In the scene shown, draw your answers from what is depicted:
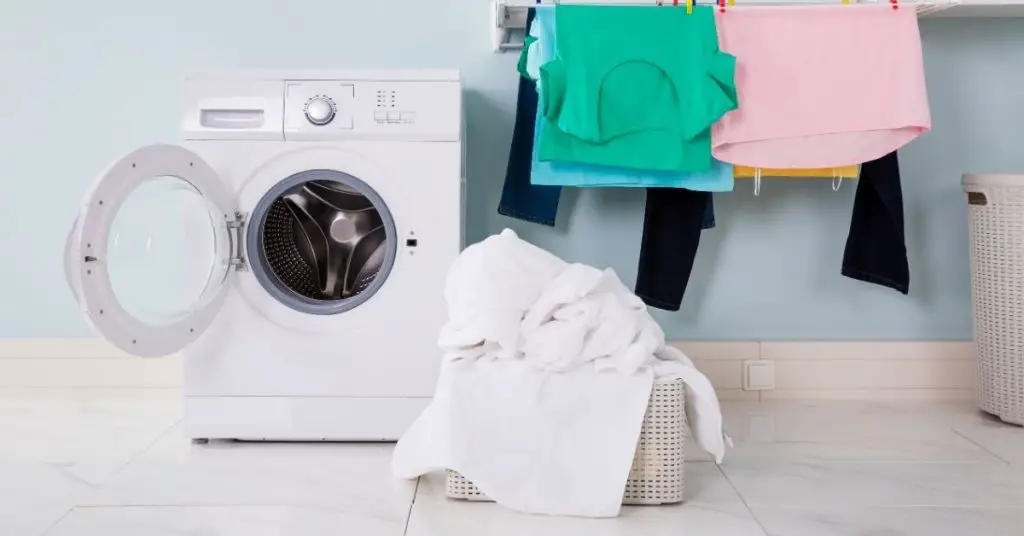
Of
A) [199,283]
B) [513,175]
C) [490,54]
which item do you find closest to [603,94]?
[513,175]

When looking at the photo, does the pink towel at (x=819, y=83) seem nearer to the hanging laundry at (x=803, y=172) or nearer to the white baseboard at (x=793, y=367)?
the hanging laundry at (x=803, y=172)

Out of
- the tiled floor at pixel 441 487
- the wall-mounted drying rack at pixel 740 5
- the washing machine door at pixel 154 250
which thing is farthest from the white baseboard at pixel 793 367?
the wall-mounted drying rack at pixel 740 5

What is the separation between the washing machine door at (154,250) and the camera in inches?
59.8

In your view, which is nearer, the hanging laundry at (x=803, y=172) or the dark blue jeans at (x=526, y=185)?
the hanging laundry at (x=803, y=172)

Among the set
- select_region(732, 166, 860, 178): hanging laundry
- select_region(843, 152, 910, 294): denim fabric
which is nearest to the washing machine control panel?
select_region(732, 166, 860, 178): hanging laundry

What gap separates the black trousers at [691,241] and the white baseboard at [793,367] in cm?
24

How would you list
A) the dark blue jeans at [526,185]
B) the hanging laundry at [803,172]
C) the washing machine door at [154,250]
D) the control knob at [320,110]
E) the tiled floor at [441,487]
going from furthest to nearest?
the dark blue jeans at [526,185], the hanging laundry at [803,172], the control knob at [320,110], the washing machine door at [154,250], the tiled floor at [441,487]

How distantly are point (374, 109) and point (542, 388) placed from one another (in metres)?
0.73

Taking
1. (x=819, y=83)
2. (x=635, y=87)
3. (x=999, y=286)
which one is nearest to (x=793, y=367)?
(x=999, y=286)

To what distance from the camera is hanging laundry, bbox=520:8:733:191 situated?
194cm

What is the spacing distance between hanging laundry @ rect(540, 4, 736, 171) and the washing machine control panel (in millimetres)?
210

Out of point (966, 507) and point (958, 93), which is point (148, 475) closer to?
point (966, 507)

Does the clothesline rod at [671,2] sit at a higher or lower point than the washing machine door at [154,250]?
higher

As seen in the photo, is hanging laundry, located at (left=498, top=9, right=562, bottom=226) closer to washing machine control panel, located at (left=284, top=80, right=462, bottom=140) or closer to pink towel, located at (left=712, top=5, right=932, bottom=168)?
washing machine control panel, located at (left=284, top=80, right=462, bottom=140)
